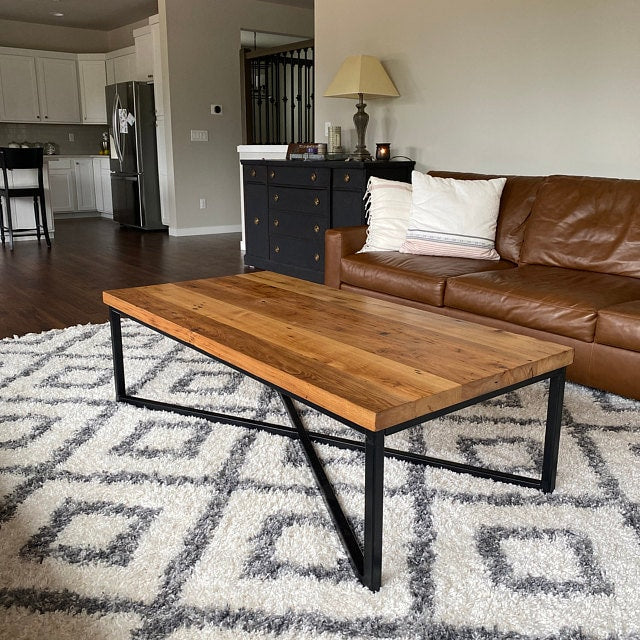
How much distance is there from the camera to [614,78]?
11.4 feet

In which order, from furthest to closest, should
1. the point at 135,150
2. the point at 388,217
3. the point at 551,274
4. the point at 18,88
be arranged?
the point at 18,88, the point at 135,150, the point at 388,217, the point at 551,274

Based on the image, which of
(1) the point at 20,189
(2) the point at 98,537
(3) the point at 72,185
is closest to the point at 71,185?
(3) the point at 72,185

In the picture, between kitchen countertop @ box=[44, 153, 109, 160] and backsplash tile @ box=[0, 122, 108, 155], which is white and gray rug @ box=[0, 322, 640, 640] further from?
backsplash tile @ box=[0, 122, 108, 155]

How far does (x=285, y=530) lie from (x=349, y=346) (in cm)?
50

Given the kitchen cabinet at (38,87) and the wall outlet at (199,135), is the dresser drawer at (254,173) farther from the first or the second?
the kitchen cabinet at (38,87)

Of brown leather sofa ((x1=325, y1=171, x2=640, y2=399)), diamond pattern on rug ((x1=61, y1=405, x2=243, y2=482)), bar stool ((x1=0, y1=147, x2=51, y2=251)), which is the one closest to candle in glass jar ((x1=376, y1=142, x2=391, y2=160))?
brown leather sofa ((x1=325, y1=171, x2=640, y2=399))

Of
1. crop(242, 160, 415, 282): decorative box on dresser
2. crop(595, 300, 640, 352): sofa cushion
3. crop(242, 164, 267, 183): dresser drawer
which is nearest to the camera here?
crop(595, 300, 640, 352): sofa cushion

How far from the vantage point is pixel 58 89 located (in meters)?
9.51

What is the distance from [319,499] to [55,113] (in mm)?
9256

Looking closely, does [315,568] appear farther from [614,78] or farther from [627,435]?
[614,78]

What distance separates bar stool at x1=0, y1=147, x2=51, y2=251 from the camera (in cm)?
655

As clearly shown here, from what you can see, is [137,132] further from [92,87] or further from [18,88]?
[18,88]

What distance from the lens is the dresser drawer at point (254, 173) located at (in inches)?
202

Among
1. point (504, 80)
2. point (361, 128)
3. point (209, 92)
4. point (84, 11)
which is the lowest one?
point (361, 128)
